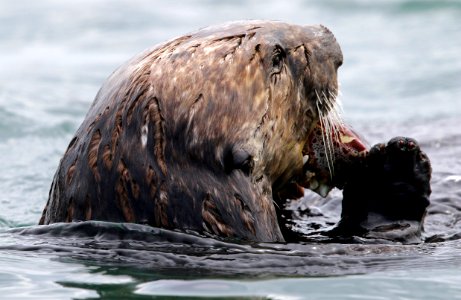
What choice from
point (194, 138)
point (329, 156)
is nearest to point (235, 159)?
point (194, 138)

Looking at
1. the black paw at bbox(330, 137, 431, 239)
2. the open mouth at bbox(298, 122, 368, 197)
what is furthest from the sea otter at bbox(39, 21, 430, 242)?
the black paw at bbox(330, 137, 431, 239)

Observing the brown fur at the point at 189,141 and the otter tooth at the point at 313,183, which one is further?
the otter tooth at the point at 313,183

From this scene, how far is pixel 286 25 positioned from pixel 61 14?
32.7 ft

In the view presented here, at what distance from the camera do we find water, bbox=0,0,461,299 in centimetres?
369

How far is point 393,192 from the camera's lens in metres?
4.67

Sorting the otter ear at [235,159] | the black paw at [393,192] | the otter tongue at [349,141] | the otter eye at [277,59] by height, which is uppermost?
the otter eye at [277,59]

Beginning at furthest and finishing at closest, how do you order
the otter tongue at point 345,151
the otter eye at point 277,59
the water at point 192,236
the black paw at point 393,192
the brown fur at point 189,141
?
the otter tongue at point 345,151, the black paw at point 393,192, the otter eye at point 277,59, the brown fur at point 189,141, the water at point 192,236

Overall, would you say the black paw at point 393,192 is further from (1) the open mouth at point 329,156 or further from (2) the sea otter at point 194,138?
(2) the sea otter at point 194,138

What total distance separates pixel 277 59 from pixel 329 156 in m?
0.64

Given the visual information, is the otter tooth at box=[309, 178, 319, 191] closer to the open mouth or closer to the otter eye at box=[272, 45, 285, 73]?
the open mouth

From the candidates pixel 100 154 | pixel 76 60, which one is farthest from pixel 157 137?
pixel 76 60

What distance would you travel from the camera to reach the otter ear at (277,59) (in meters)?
4.27

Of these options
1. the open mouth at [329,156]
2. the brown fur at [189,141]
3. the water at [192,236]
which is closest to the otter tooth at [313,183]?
the open mouth at [329,156]

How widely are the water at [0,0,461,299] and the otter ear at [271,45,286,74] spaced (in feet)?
2.46
